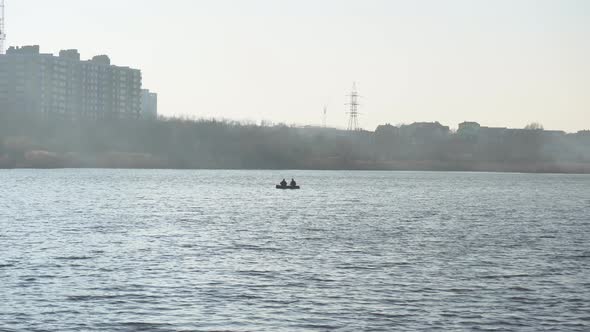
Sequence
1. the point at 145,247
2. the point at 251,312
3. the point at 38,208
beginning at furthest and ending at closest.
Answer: the point at 38,208 → the point at 145,247 → the point at 251,312

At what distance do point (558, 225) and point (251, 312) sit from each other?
73645 millimetres

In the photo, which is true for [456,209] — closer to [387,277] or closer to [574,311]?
[387,277]

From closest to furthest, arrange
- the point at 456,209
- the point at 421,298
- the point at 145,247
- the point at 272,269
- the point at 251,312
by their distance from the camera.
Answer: the point at 251,312 → the point at 421,298 → the point at 272,269 → the point at 145,247 → the point at 456,209

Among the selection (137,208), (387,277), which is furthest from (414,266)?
(137,208)

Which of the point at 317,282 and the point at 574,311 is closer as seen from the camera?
the point at 574,311

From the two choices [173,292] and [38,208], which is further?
[38,208]

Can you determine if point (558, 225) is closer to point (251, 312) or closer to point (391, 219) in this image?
point (391, 219)

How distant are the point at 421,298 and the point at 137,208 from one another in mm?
94793

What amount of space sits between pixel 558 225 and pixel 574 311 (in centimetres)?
6521

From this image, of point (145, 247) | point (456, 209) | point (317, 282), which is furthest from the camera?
point (456, 209)

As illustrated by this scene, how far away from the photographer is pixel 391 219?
Result: 116250 mm

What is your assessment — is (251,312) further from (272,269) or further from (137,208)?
(137,208)

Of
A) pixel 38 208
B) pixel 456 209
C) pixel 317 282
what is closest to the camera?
pixel 317 282

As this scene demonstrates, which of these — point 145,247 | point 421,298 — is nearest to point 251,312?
point 421,298
